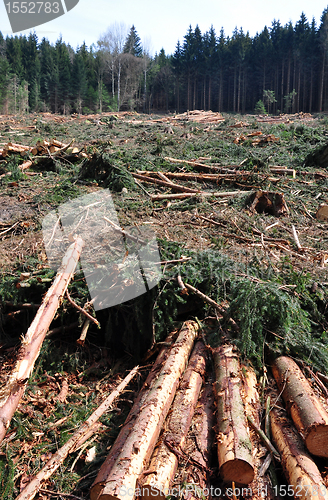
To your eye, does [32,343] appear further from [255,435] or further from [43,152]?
[43,152]

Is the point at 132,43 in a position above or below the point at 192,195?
above

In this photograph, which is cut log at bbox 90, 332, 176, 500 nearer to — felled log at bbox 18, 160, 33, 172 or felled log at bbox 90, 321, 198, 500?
felled log at bbox 90, 321, 198, 500

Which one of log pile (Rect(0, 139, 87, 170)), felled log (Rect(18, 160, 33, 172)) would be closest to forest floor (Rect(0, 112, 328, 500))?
felled log (Rect(18, 160, 33, 172))

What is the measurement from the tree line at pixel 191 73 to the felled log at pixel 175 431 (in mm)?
44998

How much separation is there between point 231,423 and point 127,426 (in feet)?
2.73

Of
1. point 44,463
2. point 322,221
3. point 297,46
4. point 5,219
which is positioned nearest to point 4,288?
point 44,463

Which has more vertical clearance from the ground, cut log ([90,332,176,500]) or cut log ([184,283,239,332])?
cut log ([184,283,239,332])

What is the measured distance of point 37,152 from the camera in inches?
381

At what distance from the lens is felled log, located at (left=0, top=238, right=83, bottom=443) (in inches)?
99.1

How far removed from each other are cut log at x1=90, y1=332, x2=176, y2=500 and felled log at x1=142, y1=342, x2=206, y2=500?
247mm

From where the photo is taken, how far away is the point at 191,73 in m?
52.7

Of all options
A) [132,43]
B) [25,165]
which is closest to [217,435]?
[25,165]

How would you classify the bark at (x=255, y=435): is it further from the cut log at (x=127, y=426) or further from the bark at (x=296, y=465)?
the cut log at (x=127, y=426)

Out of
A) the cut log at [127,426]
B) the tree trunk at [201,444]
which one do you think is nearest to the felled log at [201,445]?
the tree trunk at [201,444]
